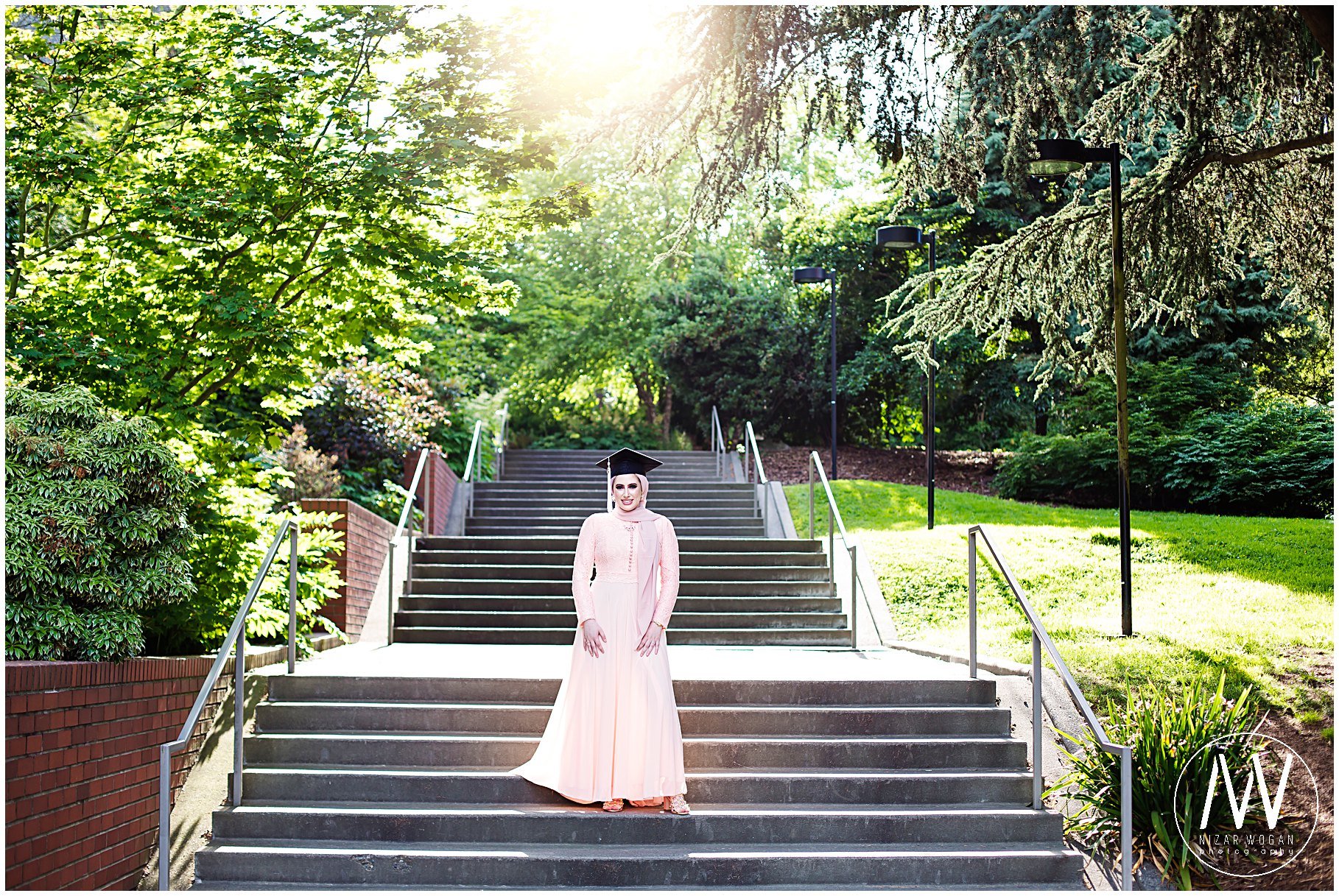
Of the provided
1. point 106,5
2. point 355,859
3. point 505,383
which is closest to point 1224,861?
point 355,859

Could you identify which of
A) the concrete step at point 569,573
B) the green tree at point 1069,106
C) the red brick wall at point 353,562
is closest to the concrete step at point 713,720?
the red brick wall at point 353,562

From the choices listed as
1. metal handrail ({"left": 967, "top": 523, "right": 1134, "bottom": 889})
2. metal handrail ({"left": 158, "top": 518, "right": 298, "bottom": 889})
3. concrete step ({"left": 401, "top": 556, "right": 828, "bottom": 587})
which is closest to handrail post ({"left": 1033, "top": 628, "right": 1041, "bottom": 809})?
metal handrail ({"left": 967, "top": 523, "right": 1134, "bottom": 889})

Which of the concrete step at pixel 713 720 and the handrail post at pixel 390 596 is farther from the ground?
the handrail post at pixel 390 596

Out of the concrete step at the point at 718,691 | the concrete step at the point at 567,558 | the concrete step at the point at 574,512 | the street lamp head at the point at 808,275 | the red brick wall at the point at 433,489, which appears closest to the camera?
the concrete step at the point at 718,691

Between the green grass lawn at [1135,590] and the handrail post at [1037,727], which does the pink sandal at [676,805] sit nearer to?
the handrail post at [1037,727]

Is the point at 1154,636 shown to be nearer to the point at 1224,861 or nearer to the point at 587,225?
the point at 1224,861

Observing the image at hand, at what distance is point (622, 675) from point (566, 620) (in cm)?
492

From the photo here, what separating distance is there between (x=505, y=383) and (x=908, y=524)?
1209cm

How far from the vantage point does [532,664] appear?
27.3ft

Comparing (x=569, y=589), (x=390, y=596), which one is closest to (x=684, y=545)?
(x=569, y=589)

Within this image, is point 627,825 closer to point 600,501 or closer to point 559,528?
point 559,528

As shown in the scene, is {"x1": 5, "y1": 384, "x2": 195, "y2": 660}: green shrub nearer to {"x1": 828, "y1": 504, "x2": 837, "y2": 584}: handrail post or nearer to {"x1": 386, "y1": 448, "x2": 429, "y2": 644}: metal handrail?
{"x1": 386, "y1": 448, "x2": 429, "y2": 644}: metal handrail

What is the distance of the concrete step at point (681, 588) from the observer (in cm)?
1123

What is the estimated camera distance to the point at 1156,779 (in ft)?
19.7
